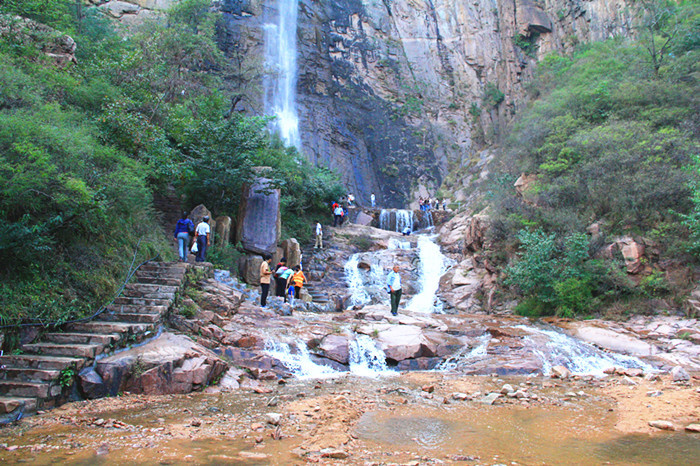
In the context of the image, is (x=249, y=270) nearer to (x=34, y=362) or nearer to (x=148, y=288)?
(x=148, y=288)

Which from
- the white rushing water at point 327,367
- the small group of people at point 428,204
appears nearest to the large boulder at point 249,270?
the white rushing water at point 327,367

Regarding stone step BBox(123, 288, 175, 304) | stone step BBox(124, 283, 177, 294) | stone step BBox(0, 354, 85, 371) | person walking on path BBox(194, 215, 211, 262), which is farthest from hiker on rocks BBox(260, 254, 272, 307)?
stone step BBox(0, 354, 85, 371)

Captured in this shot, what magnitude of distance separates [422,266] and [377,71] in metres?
27.1

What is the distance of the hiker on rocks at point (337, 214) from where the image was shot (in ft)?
81.3

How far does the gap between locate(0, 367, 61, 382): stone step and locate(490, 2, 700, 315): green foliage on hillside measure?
12.9m

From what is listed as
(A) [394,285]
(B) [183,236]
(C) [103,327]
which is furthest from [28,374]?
(A) [394,285]

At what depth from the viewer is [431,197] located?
3738 centimetres

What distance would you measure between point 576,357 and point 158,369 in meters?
8.56

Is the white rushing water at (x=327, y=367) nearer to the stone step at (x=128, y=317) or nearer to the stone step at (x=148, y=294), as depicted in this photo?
the stone step at (x=148, y=294)

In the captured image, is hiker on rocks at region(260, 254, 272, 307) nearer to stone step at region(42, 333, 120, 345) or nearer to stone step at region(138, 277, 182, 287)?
stone step at region(138, 277, 182, 287)

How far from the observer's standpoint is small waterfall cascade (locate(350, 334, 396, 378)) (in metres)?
8.83

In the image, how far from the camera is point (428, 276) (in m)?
20.0

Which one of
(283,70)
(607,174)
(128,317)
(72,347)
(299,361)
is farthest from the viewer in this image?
(283,70)

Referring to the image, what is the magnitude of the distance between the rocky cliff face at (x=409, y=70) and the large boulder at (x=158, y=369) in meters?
28.7
